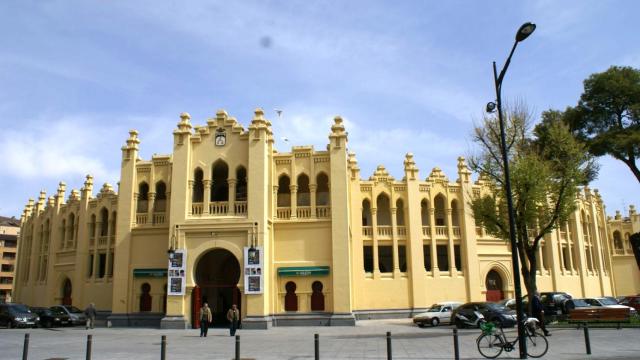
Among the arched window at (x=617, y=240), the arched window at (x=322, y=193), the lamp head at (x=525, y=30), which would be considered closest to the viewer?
the lamp head at (x=525, y=30)

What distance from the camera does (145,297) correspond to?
3403 centimetres

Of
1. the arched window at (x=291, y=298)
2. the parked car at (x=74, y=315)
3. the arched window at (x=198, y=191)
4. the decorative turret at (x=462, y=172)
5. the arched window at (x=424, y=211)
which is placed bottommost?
the parked car at (x=74, y=315)

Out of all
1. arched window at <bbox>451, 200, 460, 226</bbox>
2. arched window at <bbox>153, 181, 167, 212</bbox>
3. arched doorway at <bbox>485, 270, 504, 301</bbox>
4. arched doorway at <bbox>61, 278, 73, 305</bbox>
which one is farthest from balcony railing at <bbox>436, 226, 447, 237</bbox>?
arched doorway at <bbox>61, 278, 73, 305</bbox>

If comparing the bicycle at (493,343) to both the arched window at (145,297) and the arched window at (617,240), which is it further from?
the arched window at (617,240)

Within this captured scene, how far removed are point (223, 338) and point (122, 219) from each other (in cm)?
1463

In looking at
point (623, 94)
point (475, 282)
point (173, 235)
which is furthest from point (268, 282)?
point (623, 94)

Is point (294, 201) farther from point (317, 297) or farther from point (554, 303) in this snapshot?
point (554, 303)

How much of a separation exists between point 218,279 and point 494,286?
71.1 feet

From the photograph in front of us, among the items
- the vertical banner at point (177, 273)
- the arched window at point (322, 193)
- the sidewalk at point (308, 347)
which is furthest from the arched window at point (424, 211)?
the vertical banner at point (177, 273)

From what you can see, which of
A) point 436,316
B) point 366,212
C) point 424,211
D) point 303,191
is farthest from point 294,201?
point 424,211

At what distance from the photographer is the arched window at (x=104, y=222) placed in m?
39.8

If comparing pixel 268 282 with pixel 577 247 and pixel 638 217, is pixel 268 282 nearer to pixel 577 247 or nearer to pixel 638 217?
pixel 577 247

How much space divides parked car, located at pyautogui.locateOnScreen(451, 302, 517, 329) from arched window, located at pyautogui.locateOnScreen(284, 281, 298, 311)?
9.80 meters

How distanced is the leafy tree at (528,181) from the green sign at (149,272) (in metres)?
20.0
